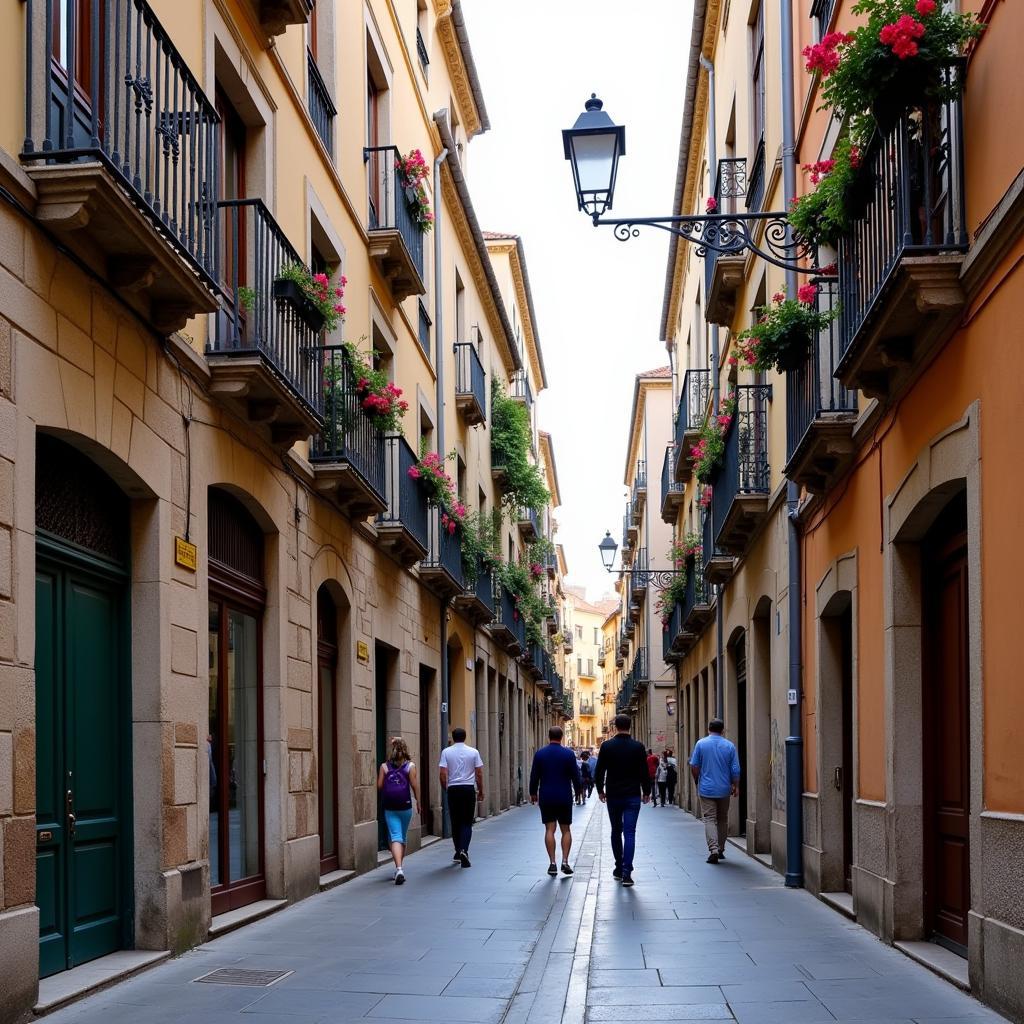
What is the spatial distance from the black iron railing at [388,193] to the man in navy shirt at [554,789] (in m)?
6.67

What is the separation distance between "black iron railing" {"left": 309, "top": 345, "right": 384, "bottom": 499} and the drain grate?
19.0 ft

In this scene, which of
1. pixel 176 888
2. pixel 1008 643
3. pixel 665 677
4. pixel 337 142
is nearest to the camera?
pixel 1008 643

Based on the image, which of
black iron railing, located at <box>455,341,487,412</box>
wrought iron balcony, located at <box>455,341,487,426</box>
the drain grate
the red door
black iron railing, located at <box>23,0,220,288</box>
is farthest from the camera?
black iron railing, located at <box>455,341,487,412</box>

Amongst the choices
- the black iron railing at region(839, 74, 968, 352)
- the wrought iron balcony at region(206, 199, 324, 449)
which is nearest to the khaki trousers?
the wrought iron balcony at region(206, 199, 324, 449)

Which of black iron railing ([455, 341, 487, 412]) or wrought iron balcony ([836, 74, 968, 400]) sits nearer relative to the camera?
wrought iron balcony ([836, 74, 968, 400])

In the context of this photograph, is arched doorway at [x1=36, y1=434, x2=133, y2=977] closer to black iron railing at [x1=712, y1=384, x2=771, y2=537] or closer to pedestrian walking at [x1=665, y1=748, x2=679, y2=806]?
black iron railing at [x1=712, y1=384, x2=771, y2=537]

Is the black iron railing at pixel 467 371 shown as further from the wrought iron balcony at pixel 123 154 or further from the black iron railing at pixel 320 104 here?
the wrought iron balcony at pixel 123 154

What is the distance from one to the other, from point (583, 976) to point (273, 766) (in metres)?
4.54

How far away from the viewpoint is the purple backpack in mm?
14734

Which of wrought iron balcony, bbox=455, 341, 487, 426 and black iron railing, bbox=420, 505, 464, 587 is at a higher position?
wrought iron balcony, bbox=455, 341, 487, 426

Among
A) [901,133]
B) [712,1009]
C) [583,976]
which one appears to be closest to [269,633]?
[583,976]

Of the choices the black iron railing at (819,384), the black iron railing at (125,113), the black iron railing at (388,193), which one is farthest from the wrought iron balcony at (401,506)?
the black iron railing at (125,113)

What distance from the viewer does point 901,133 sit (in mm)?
8289

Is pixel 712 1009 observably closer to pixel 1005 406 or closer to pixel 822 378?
pixel 1005 406
